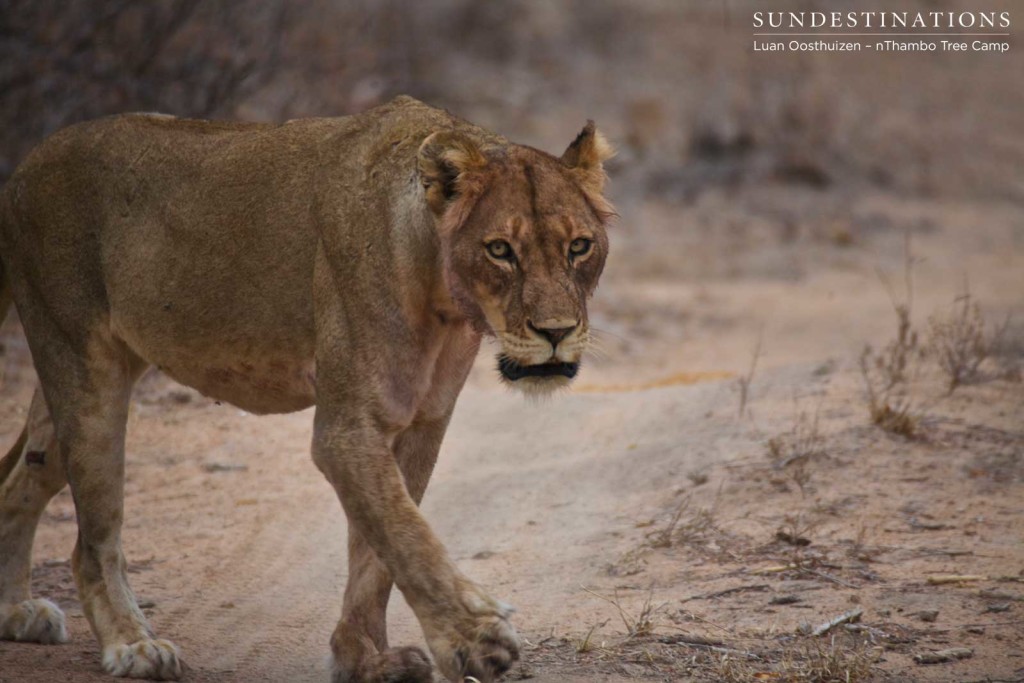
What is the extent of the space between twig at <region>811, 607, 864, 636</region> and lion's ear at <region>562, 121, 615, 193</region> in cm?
177

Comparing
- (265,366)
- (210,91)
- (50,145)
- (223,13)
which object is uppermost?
(223,13)

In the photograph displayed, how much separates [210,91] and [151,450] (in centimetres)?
326

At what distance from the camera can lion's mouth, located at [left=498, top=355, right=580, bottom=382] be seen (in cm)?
392

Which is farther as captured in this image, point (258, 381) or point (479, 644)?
point (258, 381)

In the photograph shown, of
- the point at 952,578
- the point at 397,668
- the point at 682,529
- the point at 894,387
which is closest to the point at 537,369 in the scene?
the point at 397,668

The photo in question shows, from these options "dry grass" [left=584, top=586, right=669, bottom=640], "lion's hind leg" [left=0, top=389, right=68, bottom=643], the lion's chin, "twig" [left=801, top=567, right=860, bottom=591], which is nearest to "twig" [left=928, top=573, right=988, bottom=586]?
"twig" [left=801, top=567, right=860, bottom=591]

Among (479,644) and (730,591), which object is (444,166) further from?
(730,591)

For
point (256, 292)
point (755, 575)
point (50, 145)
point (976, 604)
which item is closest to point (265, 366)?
point (256, 292)

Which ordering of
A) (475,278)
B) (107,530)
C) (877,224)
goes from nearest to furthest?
(475,278), (107,530), (877,224)

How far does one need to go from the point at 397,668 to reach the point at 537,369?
1.11m

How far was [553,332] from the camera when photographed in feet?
12.7

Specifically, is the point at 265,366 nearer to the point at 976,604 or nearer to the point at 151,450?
the point at 976,604

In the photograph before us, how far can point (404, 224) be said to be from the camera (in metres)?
4.28

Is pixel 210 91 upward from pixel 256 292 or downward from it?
upward
